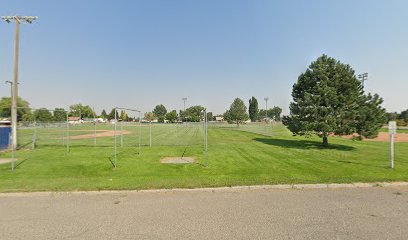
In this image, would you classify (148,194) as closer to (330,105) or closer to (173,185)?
(173,185)

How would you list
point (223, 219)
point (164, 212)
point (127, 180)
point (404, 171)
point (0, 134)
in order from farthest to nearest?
1. point (0, 134)
2. point (404, 171)
3. point (127, 180)
4. point (164, 212)
5. point (223, 219)

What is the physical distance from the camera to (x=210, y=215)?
4.77 meters

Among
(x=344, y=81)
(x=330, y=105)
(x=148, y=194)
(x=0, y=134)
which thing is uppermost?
(x=344, y=81)

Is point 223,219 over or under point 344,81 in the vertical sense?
under

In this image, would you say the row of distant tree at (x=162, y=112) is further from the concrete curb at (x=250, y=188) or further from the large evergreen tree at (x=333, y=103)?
the concrete curb at (x=250, y=188)

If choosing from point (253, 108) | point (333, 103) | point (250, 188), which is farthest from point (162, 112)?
point (250, 188)

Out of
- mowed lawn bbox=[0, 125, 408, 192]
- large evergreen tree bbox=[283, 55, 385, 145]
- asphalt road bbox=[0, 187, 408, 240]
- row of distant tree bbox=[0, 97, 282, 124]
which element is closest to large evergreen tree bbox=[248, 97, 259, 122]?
row of distant tree bbox=[0, 97, 282, 124]

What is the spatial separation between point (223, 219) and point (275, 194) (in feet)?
7.51

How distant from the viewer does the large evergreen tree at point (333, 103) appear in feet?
Answer: 47.0

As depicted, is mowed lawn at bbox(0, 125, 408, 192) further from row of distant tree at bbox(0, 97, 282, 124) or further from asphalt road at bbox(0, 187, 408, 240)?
row of distant tree at bbox(0, 97, 282, 124)

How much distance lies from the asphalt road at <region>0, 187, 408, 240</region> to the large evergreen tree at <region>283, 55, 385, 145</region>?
28.3 ft

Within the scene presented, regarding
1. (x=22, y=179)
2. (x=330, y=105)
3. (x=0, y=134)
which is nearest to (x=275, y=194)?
(x=22, y=179)

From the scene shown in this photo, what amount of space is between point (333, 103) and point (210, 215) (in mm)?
13317

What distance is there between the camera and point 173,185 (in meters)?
6.79
